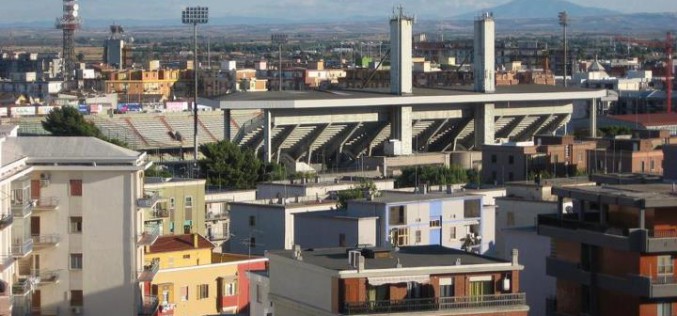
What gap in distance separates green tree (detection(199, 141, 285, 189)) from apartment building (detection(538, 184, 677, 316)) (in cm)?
2637

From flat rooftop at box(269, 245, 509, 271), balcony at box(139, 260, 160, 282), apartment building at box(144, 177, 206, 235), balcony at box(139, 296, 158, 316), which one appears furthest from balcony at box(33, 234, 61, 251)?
apartment building at box(144, 177, 206, 235)

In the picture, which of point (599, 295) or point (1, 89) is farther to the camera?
point (1, 89)

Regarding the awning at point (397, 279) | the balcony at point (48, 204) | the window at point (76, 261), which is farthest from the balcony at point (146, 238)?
the awning at point (397, 279)

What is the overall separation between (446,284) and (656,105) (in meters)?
67.2

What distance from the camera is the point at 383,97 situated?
56.7 m

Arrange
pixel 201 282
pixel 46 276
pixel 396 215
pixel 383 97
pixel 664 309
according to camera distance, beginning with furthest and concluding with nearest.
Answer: pixel 383 97 → pixel 396 215 → pixel 201 282 → pixel 46 276 → pixel 664 309

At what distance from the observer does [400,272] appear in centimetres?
1895

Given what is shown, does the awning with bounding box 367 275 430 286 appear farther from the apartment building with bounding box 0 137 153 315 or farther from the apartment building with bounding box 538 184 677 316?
the apartment building with bounding box 0 137 153 315

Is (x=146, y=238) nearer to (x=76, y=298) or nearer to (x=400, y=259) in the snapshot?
(x=76, y=298)

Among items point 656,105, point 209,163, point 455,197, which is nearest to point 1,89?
point 656,105

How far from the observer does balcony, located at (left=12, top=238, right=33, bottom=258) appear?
20984mm

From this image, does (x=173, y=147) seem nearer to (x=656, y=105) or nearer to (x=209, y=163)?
(x=209, y=163)

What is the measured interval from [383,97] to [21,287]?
3642 cm

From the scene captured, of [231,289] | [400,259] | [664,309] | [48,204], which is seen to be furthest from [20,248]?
[231,289]
